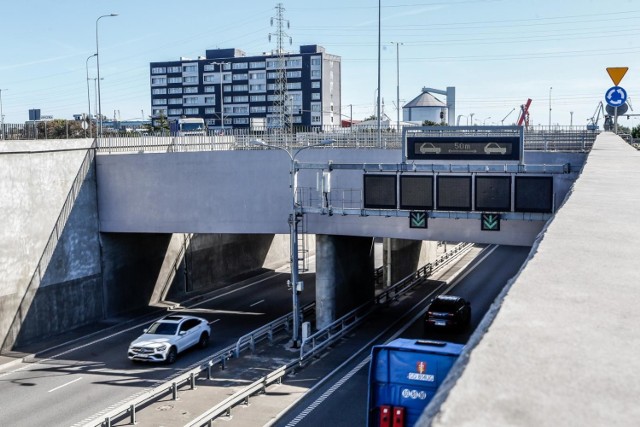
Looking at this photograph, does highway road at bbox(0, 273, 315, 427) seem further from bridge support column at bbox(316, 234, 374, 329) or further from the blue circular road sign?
the blue circular road sign

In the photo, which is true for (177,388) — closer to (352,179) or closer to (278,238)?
(352,179)

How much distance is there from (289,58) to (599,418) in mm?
139930

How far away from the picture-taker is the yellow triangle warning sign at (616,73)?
92.0ft

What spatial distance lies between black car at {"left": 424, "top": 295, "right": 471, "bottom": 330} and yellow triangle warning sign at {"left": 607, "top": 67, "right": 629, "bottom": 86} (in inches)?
407

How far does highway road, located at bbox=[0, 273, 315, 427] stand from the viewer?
21.0 meters

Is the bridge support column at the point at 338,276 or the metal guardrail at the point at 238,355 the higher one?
the bridge support column at the point at 338,276

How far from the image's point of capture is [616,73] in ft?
93.1

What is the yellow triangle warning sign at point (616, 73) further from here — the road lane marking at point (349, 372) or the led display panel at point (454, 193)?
the road lane marking at point (349, 372)

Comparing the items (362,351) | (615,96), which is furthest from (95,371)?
(615,96)

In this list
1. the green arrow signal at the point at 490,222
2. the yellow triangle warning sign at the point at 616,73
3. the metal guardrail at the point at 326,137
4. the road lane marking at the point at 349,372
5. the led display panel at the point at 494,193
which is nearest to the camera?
the road lane marking at the point at 349,372

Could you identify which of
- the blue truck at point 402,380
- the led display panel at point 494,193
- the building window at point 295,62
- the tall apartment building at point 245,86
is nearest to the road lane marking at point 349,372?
the led display panel at point 494,193

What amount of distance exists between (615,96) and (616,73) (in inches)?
76.5

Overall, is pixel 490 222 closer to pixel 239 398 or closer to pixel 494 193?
pixel 494 193

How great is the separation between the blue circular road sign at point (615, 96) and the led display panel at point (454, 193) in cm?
911
